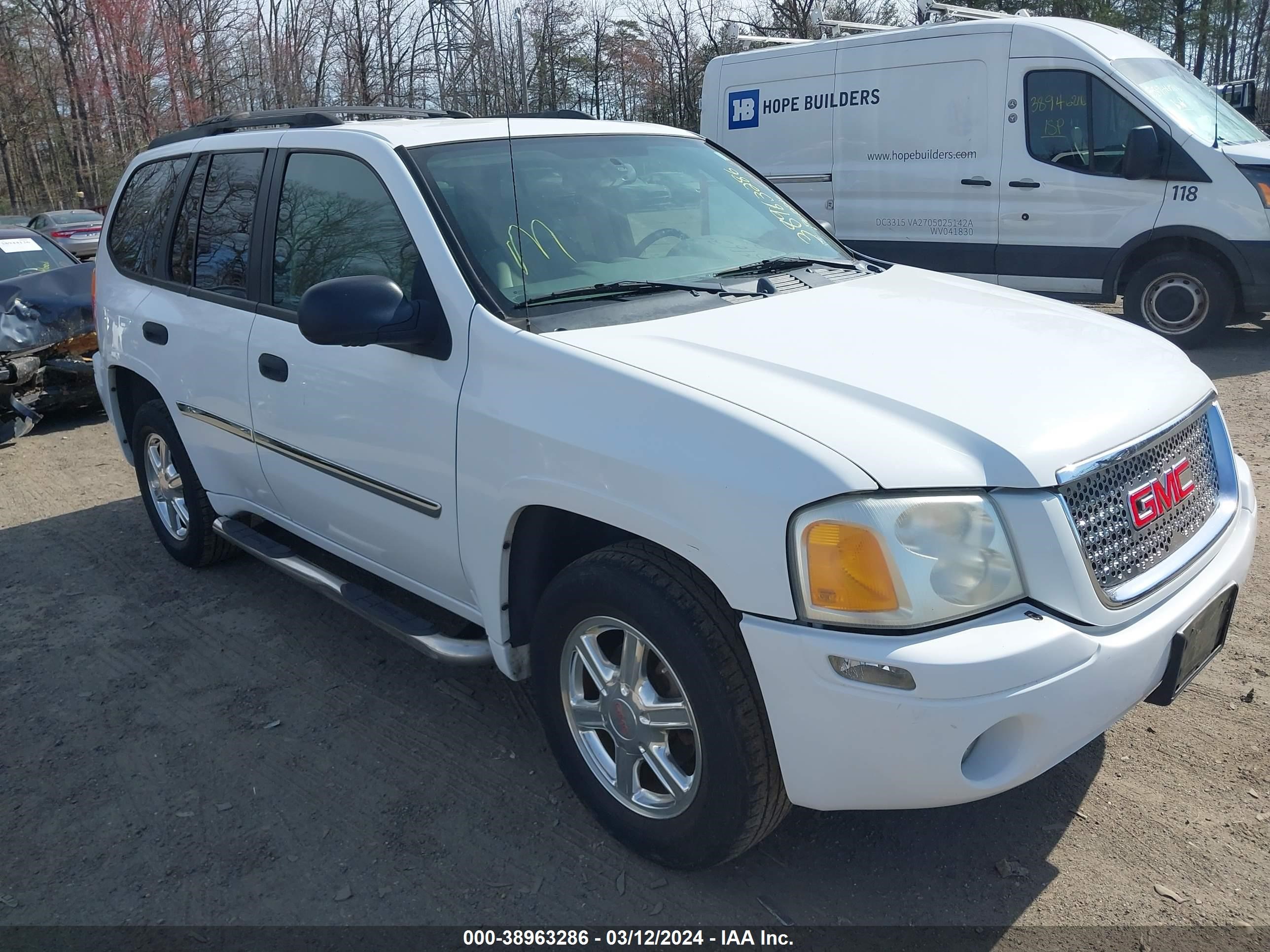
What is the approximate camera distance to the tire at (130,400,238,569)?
15.3 feet

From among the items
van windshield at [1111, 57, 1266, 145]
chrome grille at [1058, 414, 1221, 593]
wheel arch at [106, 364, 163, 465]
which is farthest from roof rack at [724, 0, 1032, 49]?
chrome grille at [1058, 414, 1221, 593]

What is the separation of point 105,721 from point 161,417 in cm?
154

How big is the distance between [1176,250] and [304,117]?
6.93 meters

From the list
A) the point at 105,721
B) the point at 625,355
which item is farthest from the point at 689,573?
the point at 105,721

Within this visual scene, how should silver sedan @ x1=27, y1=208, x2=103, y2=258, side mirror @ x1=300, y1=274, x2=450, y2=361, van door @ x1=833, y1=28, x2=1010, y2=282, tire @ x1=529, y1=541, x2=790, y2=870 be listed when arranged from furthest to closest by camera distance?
silver sedan @ x1=27, y1=208, x2=103, y2=258, van door @ x1=833, y1=28, x2=1010, y2=282, side mirror @ x1=300, y1=274, x2=450, y2=361, tire @ x1=529, y1=541, x2=790, y2=870

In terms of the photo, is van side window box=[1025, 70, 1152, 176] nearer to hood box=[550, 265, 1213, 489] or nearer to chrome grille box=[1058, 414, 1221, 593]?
hood box=[550, 265, 1213, 489]

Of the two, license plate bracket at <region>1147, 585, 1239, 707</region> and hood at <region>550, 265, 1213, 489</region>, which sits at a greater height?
hood at <region>550, 265, 1213, 489</region>

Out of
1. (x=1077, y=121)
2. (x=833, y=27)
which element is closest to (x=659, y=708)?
(x=1077, y=121)

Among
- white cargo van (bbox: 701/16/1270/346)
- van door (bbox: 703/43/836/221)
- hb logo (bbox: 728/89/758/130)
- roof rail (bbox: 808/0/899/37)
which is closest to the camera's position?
white cargo van (bbox: 701/16/1270/346)

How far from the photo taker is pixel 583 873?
2.74 metres

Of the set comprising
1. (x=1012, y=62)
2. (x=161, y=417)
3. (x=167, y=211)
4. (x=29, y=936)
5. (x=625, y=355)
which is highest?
(x=1012, y=62)

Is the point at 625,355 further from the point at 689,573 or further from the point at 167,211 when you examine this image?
the point at 167,211

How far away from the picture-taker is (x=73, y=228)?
902 inches

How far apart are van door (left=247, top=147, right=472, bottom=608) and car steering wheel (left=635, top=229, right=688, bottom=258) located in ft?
2.12
